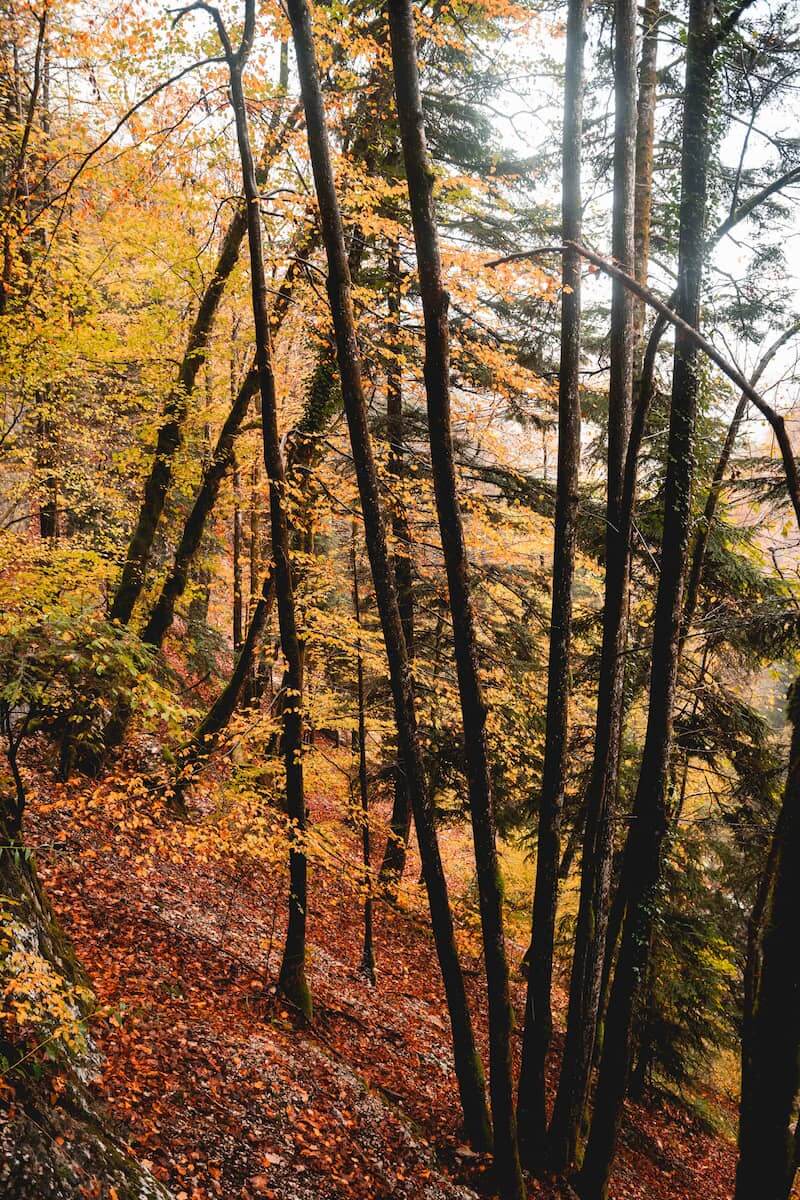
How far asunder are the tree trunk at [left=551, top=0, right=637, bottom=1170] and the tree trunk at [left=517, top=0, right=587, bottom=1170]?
28cm

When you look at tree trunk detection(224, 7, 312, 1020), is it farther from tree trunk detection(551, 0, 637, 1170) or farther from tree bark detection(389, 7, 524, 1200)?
tree trunk detection(551, 0, 637, 1170)

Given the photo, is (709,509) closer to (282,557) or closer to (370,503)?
(370,503)

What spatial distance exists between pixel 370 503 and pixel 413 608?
724 centimetres

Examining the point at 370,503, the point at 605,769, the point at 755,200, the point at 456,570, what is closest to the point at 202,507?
the point at 370,503

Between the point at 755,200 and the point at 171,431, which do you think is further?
the point at 171,431

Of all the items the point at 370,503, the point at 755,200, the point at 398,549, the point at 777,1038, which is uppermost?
the point at 755,200

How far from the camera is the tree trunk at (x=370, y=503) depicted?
5.07 meters

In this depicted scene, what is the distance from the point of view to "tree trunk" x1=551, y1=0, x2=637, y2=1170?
6086 millimetres

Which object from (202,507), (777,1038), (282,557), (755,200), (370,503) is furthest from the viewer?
(202,507)

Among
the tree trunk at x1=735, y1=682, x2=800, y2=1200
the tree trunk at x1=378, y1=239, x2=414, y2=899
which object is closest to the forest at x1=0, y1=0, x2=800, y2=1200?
the tree trunk at x1=735, y1=682, x2=800, y2=1200

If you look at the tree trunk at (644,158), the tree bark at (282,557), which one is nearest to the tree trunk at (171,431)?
the tree bark at (282,557)

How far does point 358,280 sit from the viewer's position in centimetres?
1009

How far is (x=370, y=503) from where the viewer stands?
5.31m

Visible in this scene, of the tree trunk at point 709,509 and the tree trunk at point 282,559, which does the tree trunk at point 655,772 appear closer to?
→ the tree trunk at point 709,509
